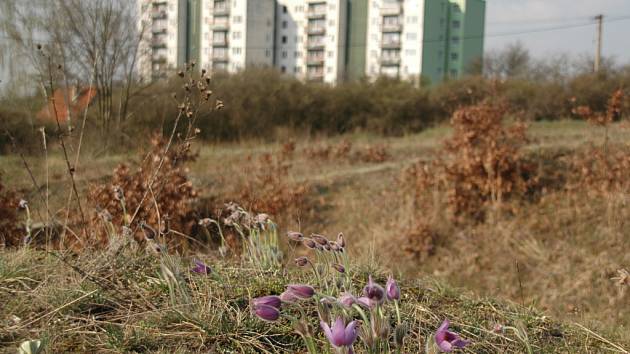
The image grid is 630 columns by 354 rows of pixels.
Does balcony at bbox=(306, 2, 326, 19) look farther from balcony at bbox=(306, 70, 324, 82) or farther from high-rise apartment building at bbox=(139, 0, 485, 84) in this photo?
balcony at bbox=(306, 70, 324, 82)

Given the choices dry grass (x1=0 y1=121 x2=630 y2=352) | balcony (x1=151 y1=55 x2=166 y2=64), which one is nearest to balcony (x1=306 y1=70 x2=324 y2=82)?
balcony (x1=151 y1=55 x2=166 y2=64)

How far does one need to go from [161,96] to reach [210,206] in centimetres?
1142

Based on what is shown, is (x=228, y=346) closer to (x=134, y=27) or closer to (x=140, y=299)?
(x=140, y=299)

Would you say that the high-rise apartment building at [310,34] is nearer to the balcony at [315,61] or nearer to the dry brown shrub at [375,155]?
the balcony at [315,61]

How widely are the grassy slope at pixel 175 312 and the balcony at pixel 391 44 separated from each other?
2106 inches

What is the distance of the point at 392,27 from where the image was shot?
55.4 m

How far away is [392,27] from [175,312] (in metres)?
54.7

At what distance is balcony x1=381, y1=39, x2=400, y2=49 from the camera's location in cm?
5544

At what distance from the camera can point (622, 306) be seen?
25.1ft

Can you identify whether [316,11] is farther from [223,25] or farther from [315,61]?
[223,25]

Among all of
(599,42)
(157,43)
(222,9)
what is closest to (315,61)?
(222,9)

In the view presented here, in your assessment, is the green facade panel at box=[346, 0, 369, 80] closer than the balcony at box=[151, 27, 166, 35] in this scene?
No

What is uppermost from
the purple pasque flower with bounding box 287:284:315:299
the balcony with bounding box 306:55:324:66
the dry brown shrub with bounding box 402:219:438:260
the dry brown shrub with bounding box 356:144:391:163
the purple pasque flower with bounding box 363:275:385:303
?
the balcony with bounding box 306:55:324:66

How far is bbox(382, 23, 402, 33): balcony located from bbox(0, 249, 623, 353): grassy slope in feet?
176
